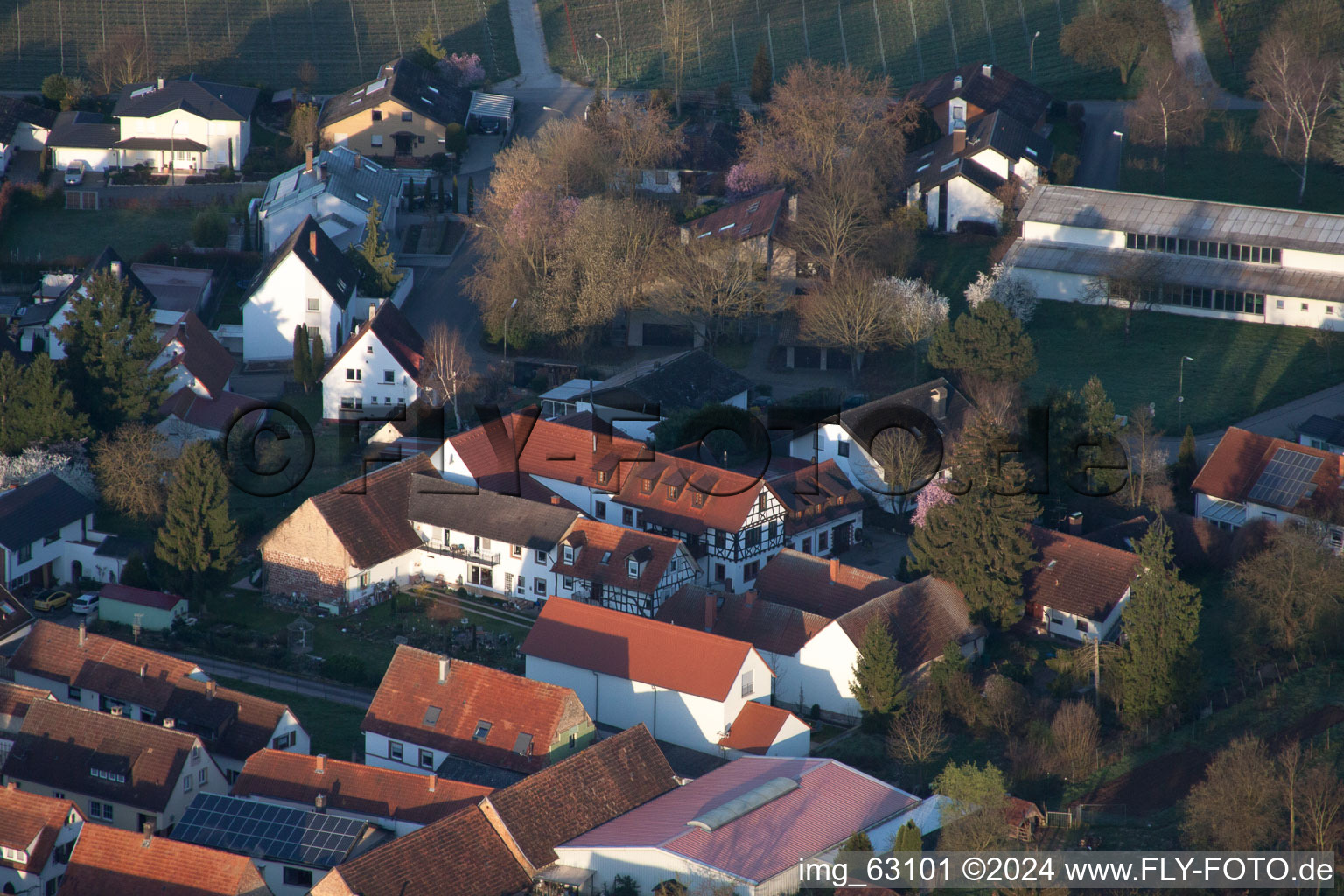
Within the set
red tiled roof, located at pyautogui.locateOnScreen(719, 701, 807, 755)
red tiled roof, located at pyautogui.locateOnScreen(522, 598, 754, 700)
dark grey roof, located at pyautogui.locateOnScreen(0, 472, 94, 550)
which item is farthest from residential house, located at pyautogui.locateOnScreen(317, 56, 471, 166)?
red tiled roof, located at pyautogui.locateOnScreen(719, 701, 807, 755)

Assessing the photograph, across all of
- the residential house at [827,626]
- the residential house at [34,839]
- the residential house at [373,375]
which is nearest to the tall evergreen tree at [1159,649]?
the residential house at [827,626]

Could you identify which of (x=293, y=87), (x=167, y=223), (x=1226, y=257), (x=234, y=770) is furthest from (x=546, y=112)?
(x=234, y=770)

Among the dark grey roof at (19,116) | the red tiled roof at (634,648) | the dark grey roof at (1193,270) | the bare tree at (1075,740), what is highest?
the dark grey roof at (19,116)

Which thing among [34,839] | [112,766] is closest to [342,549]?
[112,766]

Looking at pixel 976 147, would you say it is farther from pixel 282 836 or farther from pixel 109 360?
pixel 282 836

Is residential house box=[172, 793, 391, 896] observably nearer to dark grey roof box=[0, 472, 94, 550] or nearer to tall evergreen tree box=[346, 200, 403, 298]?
dark grey roof box=[0, 472, 94, 550]

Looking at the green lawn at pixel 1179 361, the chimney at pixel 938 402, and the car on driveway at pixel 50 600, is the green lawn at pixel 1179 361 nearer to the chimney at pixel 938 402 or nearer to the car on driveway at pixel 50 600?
the chimney at pixel 938 402
